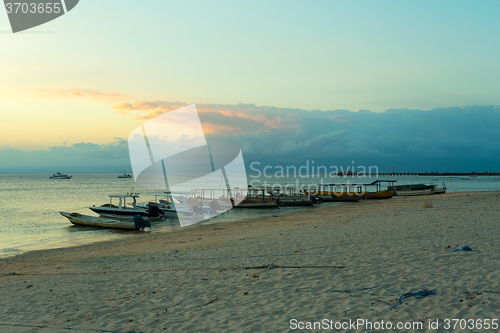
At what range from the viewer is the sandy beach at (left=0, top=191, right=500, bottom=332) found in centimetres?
574

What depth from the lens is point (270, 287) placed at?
743cm

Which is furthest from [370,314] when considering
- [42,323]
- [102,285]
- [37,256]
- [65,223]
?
[65,223]

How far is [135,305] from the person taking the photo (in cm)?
706

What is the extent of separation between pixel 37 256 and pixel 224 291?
13.1 metres

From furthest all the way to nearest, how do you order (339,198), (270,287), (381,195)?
(381,195), (339,198), (270,287)

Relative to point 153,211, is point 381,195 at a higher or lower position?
lower

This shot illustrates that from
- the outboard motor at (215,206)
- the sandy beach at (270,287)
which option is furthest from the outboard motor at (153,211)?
the sandy beach at (270,287)

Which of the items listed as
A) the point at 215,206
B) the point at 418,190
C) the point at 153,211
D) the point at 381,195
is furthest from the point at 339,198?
the point at 153,211

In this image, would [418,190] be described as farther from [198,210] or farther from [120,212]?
[120,212]

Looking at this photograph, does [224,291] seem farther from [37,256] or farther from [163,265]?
[37,256]

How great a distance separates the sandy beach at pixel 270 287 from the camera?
5.74 m

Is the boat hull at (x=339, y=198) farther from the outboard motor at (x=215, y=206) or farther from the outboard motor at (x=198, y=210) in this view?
the outboard motor at (x=198, y=210)

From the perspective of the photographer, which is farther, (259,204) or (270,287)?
(259,204)

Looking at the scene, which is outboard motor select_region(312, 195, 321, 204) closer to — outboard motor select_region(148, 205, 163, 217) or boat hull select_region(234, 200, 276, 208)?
boat hull select_region(234, 200, 276, 208)
